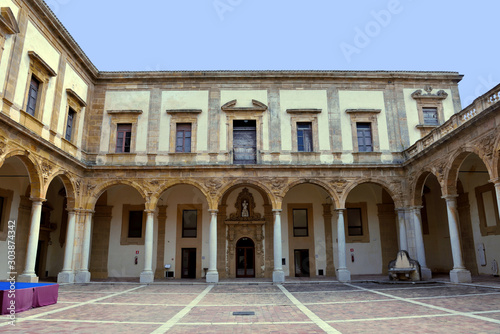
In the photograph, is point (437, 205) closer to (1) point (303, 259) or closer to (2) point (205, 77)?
(1) point (303, 259)

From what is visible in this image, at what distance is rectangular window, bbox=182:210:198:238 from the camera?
20.3 meters

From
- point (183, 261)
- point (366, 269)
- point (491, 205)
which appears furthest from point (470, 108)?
point (183, 261)

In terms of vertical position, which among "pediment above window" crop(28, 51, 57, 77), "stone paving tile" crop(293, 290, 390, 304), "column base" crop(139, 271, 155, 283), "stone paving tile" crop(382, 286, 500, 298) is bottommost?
"stone paving tile" crop(293, 290, 390, 304)

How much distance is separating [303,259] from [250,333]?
13846 millimetres

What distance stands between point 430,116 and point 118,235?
1838cm

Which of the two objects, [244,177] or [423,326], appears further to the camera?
[244,177]

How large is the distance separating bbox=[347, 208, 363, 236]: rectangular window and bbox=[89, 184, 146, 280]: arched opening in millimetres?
11664

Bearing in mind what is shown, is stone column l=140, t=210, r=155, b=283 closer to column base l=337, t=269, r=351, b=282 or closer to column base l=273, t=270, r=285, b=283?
column base l=273, t=270, r=285, b=283

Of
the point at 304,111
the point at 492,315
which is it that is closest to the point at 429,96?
the point at 304,111

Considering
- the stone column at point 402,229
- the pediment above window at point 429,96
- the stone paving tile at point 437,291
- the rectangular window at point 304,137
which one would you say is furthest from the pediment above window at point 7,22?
the pediment above window at point 429,96

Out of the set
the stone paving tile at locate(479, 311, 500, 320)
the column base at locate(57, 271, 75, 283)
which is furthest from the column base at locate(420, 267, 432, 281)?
the column base at locate(57, 271, 75, 283)

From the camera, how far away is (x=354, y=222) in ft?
67.9

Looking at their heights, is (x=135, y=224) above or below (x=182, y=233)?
above

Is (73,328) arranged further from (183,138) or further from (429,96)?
(429,96)
